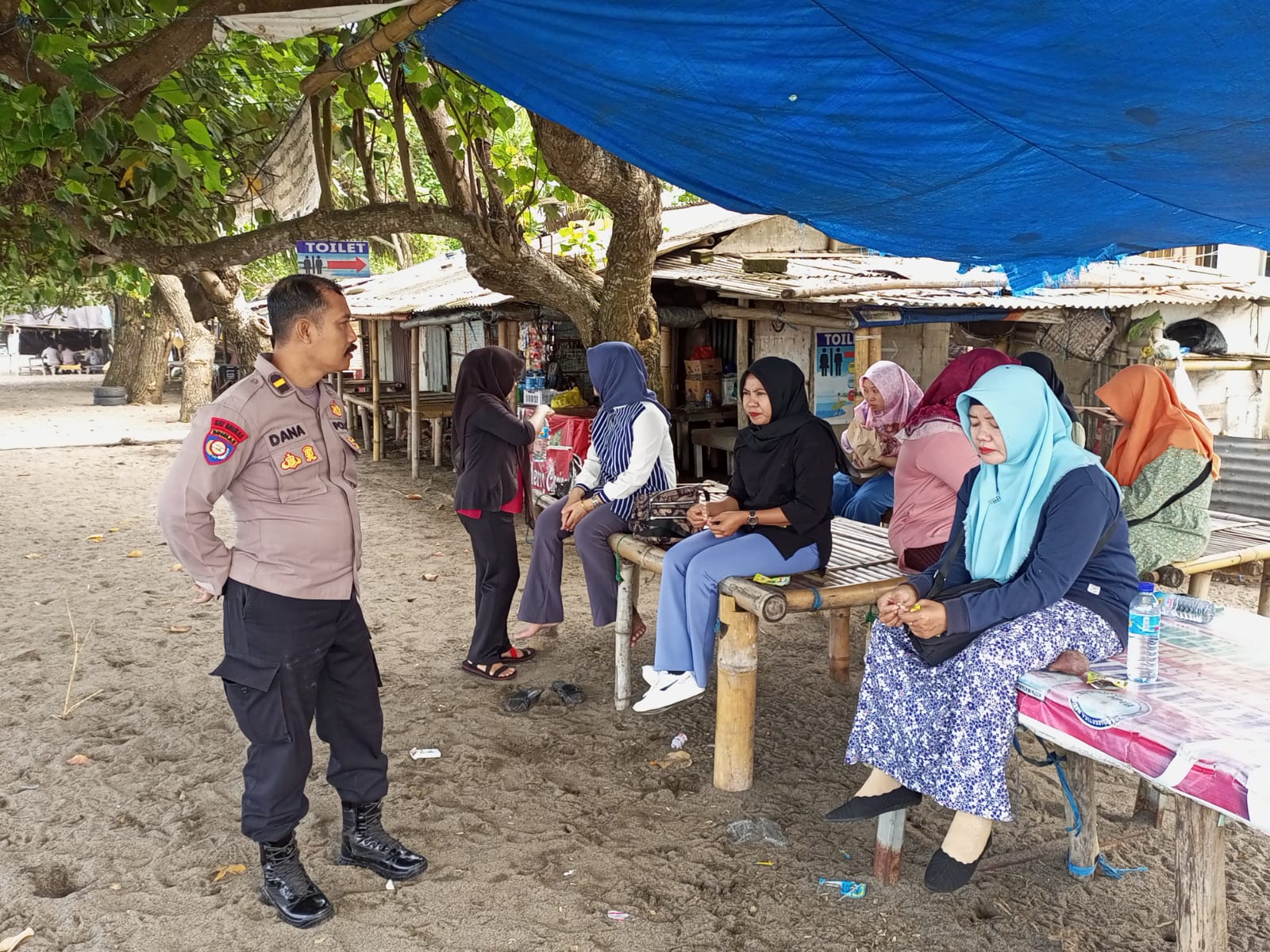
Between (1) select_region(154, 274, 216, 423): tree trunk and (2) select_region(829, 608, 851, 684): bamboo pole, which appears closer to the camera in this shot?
(2) select_region(829, 608, 851, 684): bamboo pole

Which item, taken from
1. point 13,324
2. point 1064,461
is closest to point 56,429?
point 1064,461

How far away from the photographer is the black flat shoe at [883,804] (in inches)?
125

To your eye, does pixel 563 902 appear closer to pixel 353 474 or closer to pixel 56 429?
pixel 353 474

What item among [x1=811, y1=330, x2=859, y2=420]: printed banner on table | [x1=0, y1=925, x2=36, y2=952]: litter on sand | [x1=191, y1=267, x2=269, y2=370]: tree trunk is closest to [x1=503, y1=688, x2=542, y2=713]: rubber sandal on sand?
[x1=0, y1=925, x2=36, y2=952]: litter on sand

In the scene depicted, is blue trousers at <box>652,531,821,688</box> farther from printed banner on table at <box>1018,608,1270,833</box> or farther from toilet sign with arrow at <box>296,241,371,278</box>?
toilet sign with arrow at <box>296,241,371,278</box>

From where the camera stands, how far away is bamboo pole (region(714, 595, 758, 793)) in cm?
394

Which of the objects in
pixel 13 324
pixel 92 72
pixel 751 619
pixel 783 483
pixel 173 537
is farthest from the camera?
pixel 13 324

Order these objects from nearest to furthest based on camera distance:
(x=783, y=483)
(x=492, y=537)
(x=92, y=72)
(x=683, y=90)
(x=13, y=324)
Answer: (x=683, y=90) → (x=92, y=72) → (x=783, y=483) → (x=492, y=537) → (x=13, y=324)

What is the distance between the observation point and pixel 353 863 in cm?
341

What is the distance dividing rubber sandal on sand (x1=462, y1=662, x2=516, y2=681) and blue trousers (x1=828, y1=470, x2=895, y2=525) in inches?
94.7

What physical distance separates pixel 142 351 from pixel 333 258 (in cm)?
1935

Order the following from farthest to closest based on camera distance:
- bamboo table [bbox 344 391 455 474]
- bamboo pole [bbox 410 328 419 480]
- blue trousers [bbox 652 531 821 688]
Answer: bamboo table [bbox 344 391 455 474]
bamboo pole [bbox 410 328 419 480]
blue trousers [bbox 652 531 821 688]

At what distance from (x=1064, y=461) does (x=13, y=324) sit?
1738 inches

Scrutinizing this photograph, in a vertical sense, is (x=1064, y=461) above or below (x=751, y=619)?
above
